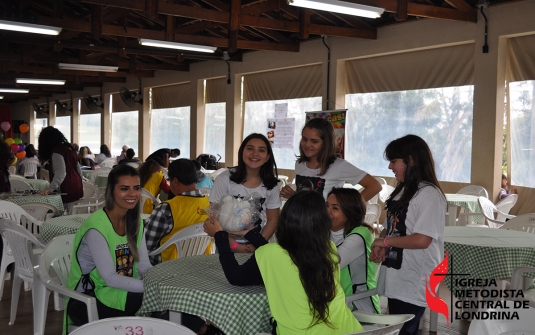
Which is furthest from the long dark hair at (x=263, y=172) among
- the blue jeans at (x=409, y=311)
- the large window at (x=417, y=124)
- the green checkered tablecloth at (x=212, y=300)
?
the large window at (x=417, y=124)

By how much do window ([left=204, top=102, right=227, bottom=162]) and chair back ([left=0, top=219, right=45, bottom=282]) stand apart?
9264 mm

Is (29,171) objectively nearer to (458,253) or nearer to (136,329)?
(458,253)

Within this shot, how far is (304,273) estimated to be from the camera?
194 centimetres

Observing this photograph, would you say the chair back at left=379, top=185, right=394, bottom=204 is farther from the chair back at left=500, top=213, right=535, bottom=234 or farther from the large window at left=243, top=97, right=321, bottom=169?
the chair back at left=500, top=213, right=535, bottom=234

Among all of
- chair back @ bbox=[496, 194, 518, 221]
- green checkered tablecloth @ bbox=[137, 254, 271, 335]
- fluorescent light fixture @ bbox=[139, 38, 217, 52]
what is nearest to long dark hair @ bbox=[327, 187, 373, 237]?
green checkered tablecloth @ bbox=[137, 254, 271, 335]

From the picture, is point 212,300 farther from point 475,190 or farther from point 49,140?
point 475,190

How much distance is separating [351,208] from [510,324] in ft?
3.55

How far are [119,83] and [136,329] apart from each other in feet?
55.0

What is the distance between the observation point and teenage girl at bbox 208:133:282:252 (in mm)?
3115

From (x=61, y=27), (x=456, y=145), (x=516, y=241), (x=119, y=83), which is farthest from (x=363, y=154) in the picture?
(x=119, y=83)

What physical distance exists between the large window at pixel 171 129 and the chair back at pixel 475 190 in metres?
8.38

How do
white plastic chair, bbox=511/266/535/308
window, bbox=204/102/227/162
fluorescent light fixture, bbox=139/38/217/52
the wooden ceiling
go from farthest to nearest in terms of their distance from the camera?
window, bbox=204/102/227/162 → fluorescent light fixture, bbox=139/38/217/52 → the wooden ceiling → white plastic chair, bbox=511/266/535/308

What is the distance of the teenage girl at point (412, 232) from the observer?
241cm

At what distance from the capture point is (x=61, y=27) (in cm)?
823
